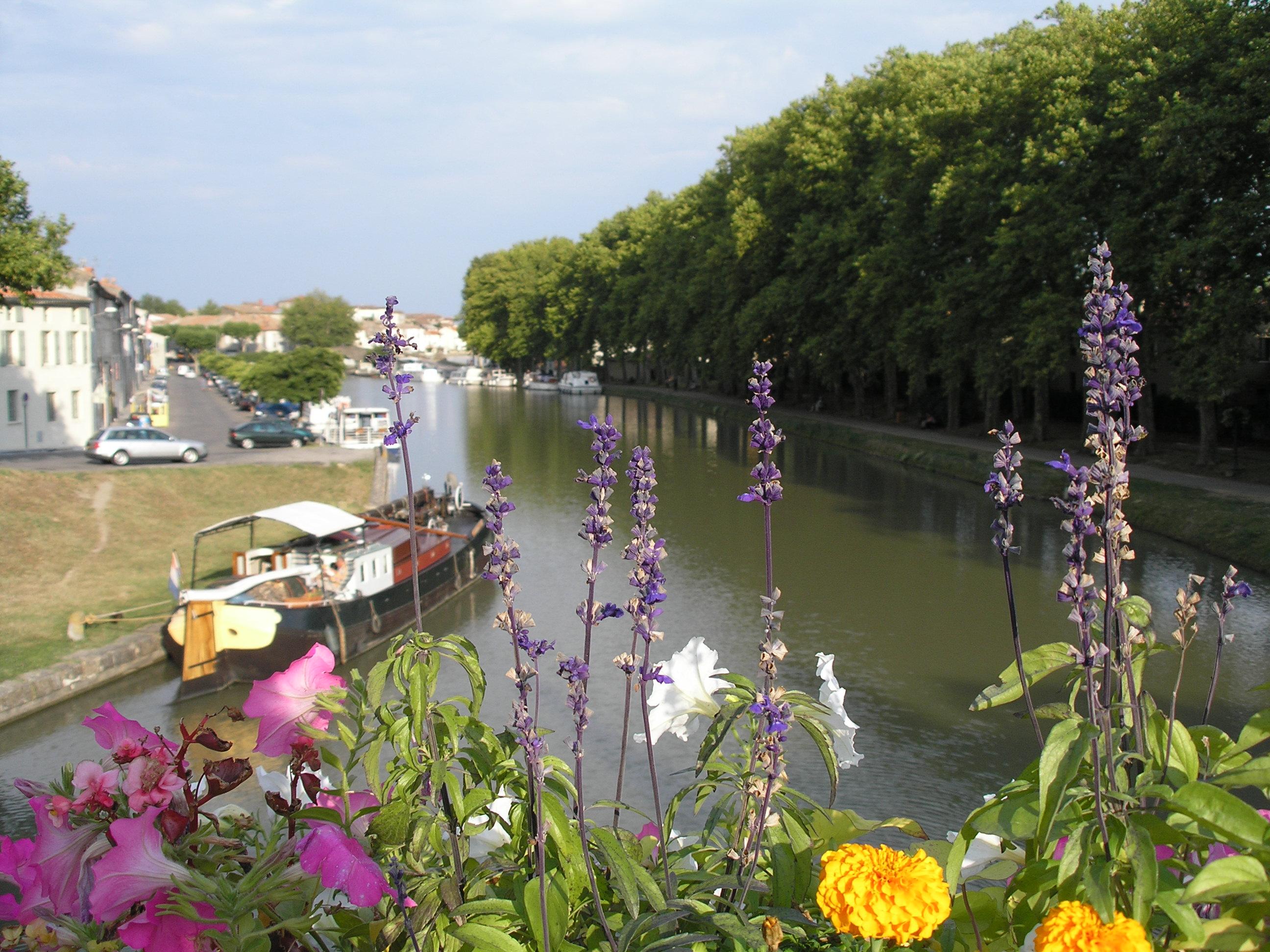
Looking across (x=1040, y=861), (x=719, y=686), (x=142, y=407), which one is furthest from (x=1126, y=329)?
(x=142, y=407)

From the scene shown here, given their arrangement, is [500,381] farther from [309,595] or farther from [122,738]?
[122,738]

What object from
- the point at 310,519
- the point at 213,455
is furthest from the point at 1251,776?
the point at 213,455

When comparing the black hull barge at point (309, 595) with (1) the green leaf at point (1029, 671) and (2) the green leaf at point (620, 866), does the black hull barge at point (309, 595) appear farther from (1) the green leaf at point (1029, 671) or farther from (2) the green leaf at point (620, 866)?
(1) the green leaf at point (1029, 671)

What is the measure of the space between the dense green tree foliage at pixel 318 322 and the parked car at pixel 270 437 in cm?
9657

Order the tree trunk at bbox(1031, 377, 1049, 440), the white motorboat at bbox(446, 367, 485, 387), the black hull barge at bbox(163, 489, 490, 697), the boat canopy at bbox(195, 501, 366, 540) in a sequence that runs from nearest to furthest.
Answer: the black hull barge at bbox(163, 489, 490, 697), the boat canopy at bbox(195, 501, 366, 540), the tree trunk at bbox(1031, 377, 1049, 440), the white motorboat at bbox(446, 367, 485, 387)

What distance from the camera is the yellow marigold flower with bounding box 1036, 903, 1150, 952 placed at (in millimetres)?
1751

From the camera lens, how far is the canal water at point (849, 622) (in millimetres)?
11430

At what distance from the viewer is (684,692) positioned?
112 inches

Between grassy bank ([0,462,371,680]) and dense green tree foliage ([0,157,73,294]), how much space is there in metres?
5.00

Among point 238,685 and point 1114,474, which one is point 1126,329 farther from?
point 238,685

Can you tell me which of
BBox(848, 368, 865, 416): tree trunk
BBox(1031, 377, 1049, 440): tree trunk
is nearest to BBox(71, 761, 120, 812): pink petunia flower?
BBox(1031, 377, 1049, 440): tree trunk

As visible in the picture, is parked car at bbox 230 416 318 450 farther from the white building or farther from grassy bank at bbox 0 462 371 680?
grassy bank at bbox 0 462 371 680

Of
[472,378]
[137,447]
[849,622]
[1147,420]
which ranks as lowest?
[849,622]

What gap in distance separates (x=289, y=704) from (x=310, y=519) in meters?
14.7
